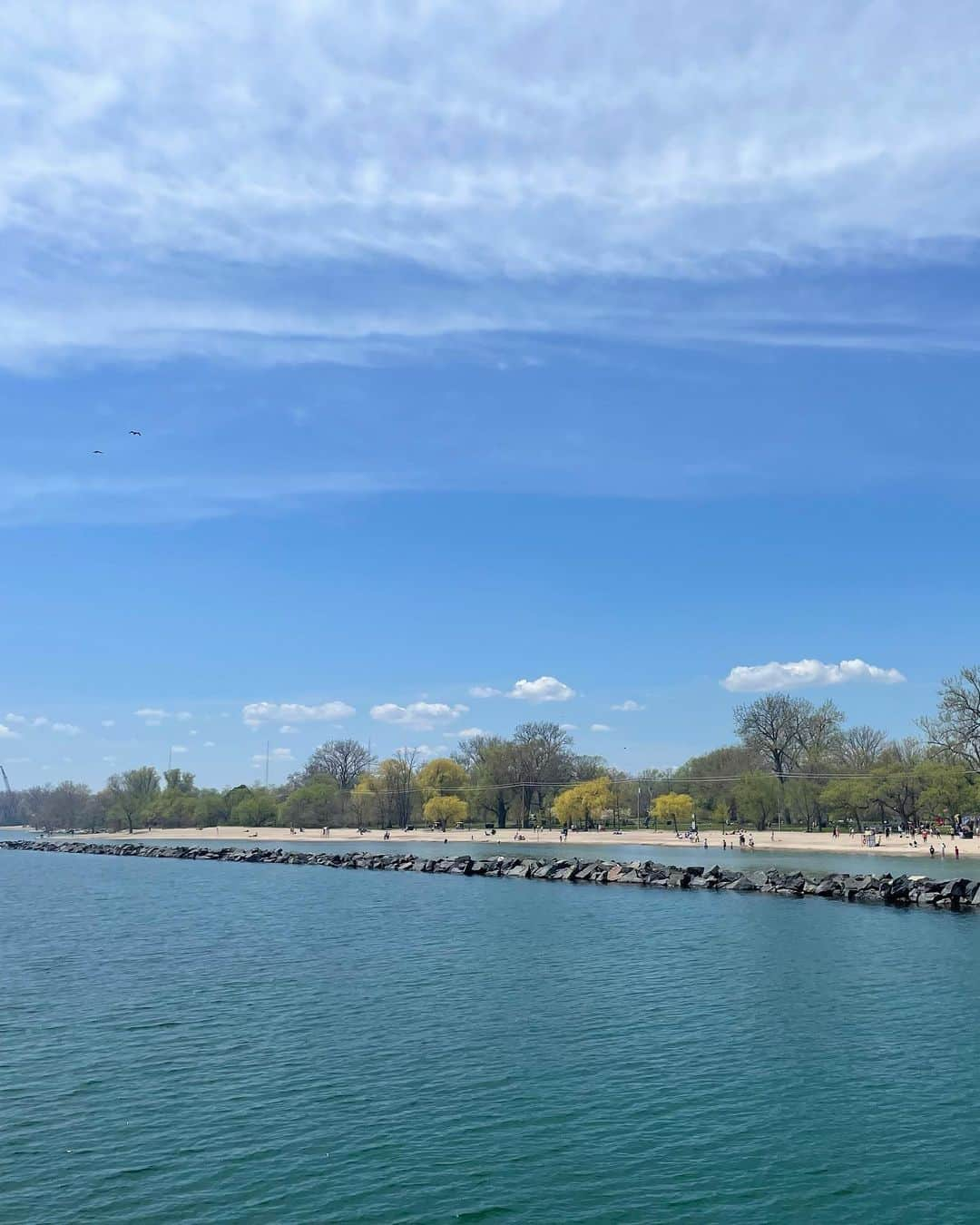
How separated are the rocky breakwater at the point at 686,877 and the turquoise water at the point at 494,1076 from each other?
47.1ft

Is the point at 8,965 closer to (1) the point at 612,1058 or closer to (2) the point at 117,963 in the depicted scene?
(2) the point at 117,963

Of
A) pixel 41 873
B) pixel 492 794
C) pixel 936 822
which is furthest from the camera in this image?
pixel 492 794

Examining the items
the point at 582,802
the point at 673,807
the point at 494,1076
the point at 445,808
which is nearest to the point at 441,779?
the point at 445,808

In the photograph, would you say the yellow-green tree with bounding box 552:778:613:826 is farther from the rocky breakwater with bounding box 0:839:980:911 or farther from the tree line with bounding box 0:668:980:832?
the rocky breakwater with bounding box 0:839:980:911

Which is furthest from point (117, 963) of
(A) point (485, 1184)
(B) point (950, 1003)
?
(B) point (950, 1003)

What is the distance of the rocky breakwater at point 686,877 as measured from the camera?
224 ft

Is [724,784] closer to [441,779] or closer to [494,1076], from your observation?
[441,779]

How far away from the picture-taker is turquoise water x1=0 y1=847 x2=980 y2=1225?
19.7 metres

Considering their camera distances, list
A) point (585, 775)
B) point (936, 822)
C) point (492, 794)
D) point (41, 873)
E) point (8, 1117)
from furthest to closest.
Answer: point (585, 775) < point (492, 794) < point (936, 822) < point (41, 873) < point (8, 1117)

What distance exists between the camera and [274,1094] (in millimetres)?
25688

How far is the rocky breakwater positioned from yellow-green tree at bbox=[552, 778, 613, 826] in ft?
153

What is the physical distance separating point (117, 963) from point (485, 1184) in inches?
1271

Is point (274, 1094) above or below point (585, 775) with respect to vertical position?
below

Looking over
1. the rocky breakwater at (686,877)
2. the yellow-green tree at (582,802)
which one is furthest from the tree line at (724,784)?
the rocky breakwater at (686,877)
